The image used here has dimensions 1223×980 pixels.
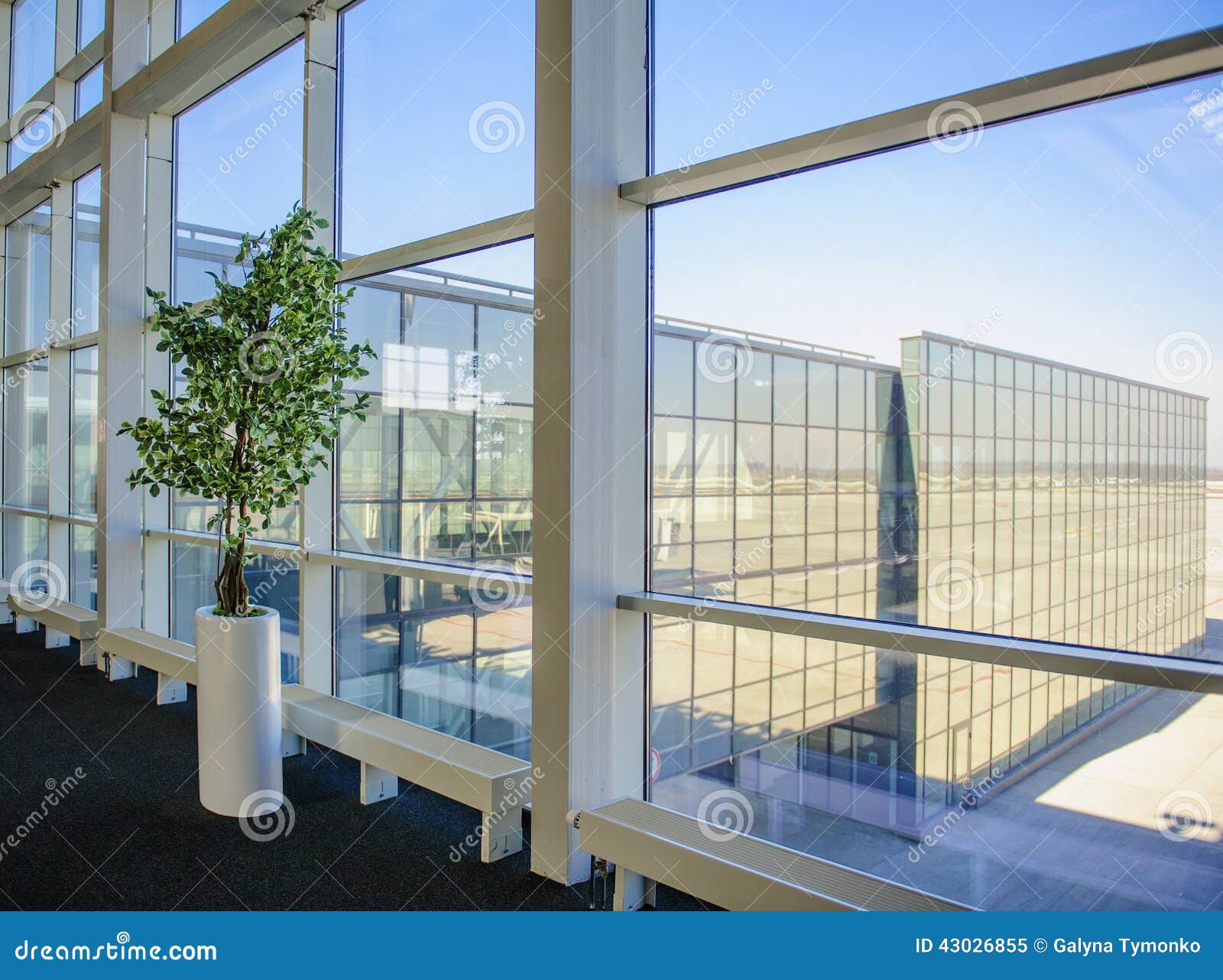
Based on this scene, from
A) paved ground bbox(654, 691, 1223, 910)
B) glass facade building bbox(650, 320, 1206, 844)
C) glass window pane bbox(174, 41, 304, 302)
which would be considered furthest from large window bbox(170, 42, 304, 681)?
paved ground bbox(654, 691, 1223, 910)

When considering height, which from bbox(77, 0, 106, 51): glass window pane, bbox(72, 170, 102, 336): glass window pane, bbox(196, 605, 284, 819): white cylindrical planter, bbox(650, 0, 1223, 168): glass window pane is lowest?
bbox(196, 605, 284, 819): white cylindrical planter

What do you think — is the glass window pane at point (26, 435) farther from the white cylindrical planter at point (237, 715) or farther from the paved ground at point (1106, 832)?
the paved ground at point (1106, 832)

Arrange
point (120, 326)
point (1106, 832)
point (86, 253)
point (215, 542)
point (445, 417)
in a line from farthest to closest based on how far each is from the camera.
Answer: point (86, 253) < point (120, 326) < point (215, 542) < point (445, 417) < point (1106, 832)

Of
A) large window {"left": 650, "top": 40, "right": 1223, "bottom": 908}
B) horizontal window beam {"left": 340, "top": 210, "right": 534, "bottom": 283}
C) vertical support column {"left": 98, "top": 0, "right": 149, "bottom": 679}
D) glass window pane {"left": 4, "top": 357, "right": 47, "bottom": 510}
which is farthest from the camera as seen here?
glass window pane {"left": 4, "top": 357, "right": 47, "bottom": 510}

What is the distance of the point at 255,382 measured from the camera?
3555 millimetres

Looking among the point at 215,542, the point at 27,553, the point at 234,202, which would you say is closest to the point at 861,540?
the point at 215,542

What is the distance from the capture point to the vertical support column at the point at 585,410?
2.88 metres

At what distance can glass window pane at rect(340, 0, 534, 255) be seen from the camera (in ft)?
11.7

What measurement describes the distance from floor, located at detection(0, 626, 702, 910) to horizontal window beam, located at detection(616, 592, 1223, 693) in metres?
0.92

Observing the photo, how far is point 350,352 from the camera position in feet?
11.8

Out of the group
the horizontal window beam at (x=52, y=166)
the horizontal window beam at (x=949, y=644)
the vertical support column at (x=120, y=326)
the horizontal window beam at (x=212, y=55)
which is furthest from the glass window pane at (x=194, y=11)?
the horizontal window beam at (x=949, y=644)

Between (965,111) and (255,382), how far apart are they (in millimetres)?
2743

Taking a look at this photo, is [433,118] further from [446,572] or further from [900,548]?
[900,548]

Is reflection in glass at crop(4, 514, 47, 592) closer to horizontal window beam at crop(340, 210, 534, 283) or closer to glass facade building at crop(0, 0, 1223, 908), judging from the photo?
glass facade building at crop(0, 0, 1223, 908)
